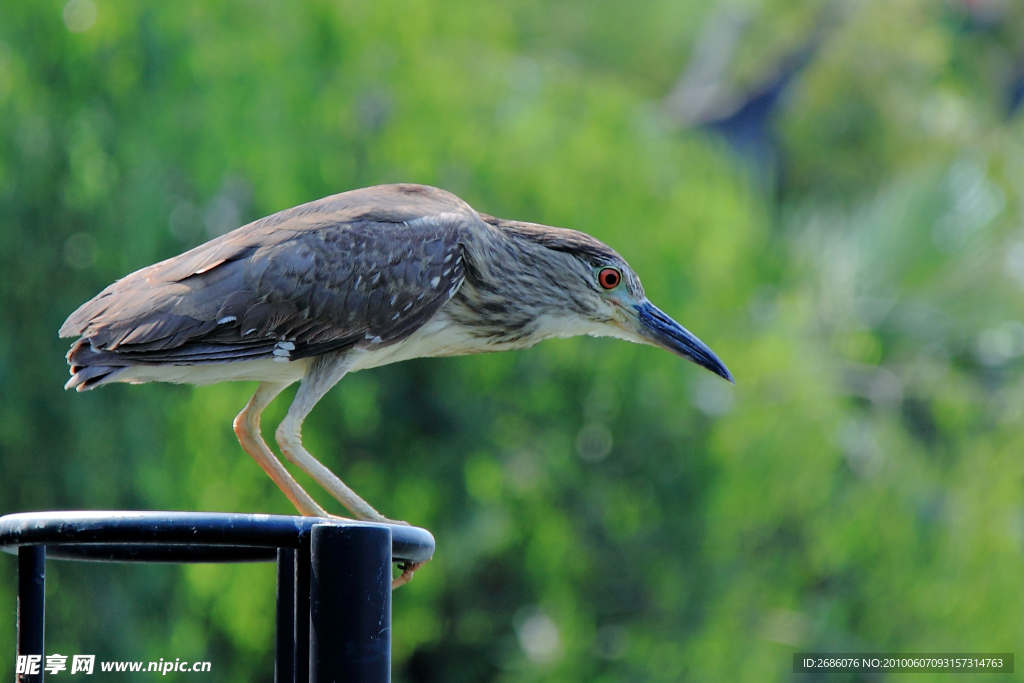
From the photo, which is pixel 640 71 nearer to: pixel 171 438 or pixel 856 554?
pixel 856 554

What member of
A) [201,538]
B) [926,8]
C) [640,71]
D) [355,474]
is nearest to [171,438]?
[355,474]

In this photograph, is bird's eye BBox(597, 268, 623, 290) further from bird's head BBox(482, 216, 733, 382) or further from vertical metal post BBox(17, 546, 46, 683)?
vertical metal post BBox(17, 546, 46, 683)

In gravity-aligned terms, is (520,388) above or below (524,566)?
above

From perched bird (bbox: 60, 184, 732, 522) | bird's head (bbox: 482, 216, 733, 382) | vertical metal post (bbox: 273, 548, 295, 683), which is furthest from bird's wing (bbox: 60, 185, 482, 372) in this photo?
vertical metal post (bbox: 273, 548, 295, 683)

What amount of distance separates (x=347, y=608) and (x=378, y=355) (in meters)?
1.53

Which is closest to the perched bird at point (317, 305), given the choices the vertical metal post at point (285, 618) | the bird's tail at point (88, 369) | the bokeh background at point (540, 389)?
the bird's tail at point (88, 369)

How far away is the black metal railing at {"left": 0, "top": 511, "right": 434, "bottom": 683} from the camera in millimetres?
2811

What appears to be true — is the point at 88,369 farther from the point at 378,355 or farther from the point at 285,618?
the point at 285,618

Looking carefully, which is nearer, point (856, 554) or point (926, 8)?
point (856, 554)

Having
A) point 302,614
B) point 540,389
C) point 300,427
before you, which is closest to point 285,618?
point 302,614

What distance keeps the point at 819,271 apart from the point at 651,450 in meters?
3.64

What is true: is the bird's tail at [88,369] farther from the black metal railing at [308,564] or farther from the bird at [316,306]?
the black metal railing at [308,564]

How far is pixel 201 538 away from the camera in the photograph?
2.83m

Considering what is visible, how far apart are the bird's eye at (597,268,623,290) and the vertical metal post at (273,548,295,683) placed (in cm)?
197
